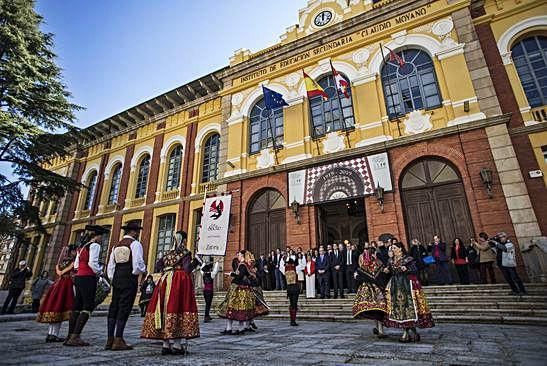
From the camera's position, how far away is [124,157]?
20.0 metres

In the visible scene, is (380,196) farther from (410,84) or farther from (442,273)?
(410,84)

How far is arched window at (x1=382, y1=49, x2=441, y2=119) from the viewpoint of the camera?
37.5 feet

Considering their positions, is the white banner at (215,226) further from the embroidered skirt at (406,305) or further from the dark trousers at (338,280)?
the embroidered skirt at (406,305)

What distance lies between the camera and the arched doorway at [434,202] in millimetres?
9695

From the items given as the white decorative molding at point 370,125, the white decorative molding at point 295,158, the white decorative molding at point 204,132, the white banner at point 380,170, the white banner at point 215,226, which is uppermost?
the white decorative molding at point 204,132

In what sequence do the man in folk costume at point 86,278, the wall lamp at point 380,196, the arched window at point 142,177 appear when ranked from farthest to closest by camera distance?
the arched window at point 142,177
the wall lamp at point 380,196
the man in folk costume at point 86,278

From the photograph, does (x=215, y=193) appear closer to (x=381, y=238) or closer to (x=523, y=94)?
(x=381, y=238)

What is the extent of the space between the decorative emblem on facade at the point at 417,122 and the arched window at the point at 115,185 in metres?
17.6

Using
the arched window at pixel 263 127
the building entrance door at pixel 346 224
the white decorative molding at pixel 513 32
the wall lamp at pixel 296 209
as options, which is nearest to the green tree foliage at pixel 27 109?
the arched window at pixel 263 127

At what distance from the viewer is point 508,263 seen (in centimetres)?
729

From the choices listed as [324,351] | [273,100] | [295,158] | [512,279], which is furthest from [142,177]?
[512,279]

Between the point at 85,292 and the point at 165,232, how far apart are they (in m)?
12.1

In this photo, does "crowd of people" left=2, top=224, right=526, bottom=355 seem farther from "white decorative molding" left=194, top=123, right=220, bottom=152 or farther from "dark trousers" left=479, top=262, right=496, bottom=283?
"white decorative molding" left=194, top=123, right=220, bottom=152

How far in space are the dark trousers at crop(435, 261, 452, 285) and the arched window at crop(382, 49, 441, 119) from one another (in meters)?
5.79
